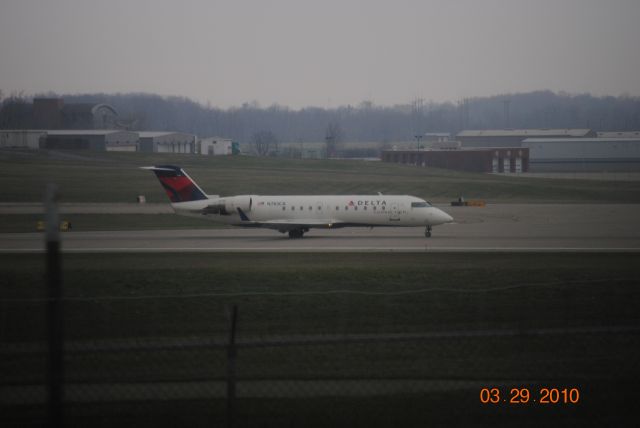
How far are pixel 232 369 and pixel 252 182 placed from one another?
6831 cm

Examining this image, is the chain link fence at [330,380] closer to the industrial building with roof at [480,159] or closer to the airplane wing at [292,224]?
the airplane wing at [292,224]

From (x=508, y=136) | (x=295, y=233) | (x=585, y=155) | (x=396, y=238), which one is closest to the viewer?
(x=396, y=238)

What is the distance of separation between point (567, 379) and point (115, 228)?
126 ft

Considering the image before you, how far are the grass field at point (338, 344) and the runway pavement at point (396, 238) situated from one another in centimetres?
884

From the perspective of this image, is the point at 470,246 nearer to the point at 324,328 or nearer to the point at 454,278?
the point at 454,278

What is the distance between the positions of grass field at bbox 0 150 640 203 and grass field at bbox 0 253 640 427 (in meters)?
44.1

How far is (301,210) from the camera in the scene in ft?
126

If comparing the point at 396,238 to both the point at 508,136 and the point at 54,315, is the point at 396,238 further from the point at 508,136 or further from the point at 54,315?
the point at 508,136

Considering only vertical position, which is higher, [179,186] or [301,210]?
[179,186]

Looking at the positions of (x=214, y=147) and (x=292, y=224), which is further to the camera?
(x=214, y=147)

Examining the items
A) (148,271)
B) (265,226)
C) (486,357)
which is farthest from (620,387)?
(265,226)

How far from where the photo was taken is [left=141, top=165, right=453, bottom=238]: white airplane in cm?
3756

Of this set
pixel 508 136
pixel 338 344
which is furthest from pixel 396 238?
pixel 508 136

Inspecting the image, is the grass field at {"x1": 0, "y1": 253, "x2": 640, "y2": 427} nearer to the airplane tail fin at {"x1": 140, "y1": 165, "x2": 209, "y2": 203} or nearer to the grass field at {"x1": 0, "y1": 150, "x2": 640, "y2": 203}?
the airplane tail fin at {"x1": 140, "y1": 165, "x2": 209, "y2": 203}
